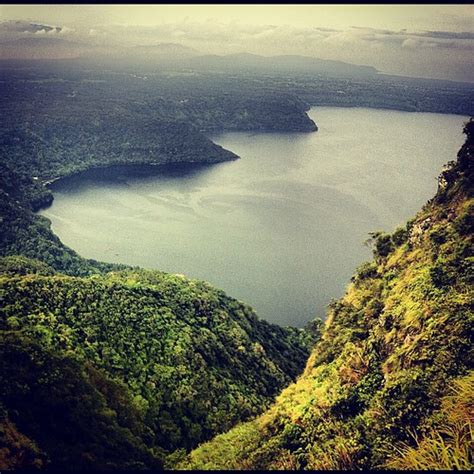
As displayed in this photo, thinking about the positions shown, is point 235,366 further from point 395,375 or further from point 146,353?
point 395,375

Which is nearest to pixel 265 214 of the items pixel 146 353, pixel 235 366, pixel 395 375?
pixel 235 366

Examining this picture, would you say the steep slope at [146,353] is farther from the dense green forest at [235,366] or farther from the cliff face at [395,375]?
the cliff face at [395,375]

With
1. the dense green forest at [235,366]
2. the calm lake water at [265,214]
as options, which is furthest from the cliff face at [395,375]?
the calm lake water at [265,214]

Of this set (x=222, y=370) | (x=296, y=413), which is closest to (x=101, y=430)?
(x=296, y=413)

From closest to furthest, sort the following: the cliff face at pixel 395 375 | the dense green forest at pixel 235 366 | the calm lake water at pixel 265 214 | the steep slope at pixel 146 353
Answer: the cliff face at pixel 395 375 < the dense green forest at pixel 235 366 < the steep slope at pixel 146 353 < the calm lake water at pixel 265 214

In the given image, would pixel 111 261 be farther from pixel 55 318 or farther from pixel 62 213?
pixel 55 318

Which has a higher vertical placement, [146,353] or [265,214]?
[265,214]
